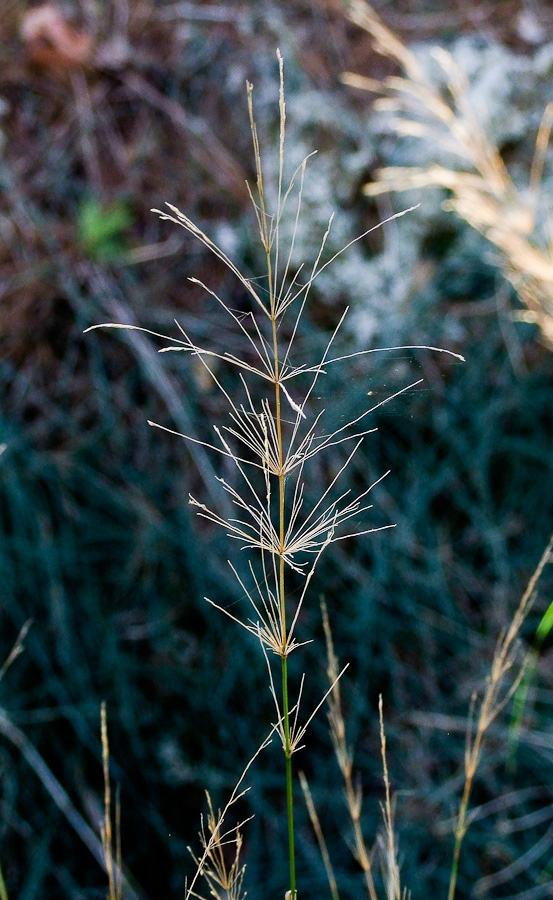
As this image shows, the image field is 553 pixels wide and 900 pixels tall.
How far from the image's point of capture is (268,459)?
2.10 ft

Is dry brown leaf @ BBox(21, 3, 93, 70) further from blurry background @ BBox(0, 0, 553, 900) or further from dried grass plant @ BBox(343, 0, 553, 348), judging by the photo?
dried grass plant @ BBox(343, 0, 553, 348)

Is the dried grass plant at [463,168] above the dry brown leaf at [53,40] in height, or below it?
below

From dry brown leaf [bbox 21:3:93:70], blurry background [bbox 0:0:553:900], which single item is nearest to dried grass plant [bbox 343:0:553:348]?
blurry background [bbox 0:0:553:900]

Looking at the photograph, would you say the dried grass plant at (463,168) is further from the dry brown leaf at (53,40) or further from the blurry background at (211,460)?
the dry brown leaf at (53,40)

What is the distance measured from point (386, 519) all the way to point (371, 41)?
4.66 feet

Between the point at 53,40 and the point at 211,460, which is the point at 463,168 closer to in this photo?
the point at 211,460

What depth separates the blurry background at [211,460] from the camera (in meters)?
1.91

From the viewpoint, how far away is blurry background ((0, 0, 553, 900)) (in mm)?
1906

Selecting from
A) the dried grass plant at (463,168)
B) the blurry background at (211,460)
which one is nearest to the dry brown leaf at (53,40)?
the blurry background at (211,460)


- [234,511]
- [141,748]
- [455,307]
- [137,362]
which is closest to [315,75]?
[455,307]

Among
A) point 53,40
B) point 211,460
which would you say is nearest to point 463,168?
point 211,460

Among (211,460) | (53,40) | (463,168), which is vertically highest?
(53,40)

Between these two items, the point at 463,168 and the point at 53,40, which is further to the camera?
the point at 53,40

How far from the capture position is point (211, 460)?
6.84ft
